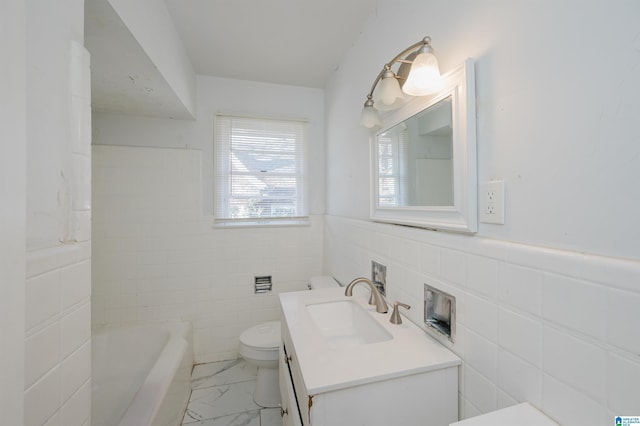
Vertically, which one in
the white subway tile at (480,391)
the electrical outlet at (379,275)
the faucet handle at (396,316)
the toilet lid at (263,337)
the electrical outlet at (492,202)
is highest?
the electrical outlet at (492,202)

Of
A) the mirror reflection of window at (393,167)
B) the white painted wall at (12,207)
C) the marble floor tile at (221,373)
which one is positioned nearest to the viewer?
the white painted wall at (12,207)

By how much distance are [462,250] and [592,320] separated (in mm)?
352

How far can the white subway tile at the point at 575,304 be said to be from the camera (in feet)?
1.74

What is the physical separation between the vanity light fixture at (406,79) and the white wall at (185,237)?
1343 mm

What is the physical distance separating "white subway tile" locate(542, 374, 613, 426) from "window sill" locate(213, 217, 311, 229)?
1937 millimetres

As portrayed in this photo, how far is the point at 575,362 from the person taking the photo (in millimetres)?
573

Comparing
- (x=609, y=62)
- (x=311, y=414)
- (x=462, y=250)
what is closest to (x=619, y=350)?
(x=462, y=250)

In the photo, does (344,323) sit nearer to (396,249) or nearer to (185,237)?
(396,249)

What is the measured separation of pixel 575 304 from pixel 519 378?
27 cm

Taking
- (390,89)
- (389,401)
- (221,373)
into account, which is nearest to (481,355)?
(389,401)

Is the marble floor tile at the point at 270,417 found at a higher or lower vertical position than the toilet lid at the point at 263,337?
lower

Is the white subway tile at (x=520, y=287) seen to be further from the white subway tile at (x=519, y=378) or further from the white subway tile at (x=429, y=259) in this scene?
the white subway tile at (x=429, y=259)

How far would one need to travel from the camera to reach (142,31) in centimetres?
116

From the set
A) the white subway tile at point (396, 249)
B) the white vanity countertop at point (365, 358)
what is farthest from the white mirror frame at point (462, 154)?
the white vanity countertop at point (365, 358)
